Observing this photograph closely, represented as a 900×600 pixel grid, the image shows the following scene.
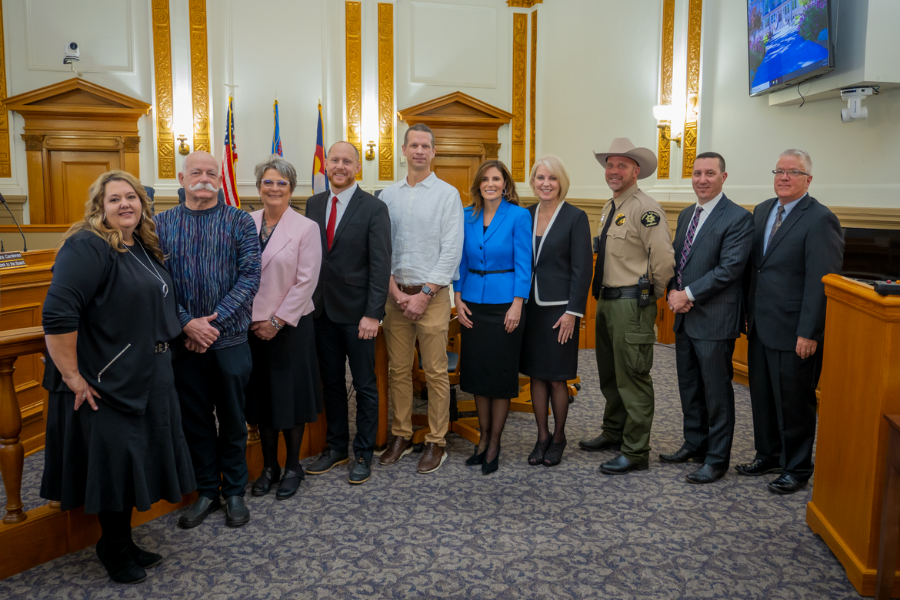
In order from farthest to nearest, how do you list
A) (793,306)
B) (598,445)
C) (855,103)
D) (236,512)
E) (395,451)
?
(855,103)
(598,445)
(395,451)
(793,306)
(236,512)

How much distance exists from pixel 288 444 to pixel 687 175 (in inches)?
194

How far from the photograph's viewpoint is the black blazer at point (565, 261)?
307 centimetres

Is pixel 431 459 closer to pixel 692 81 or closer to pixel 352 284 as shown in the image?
pixel 352 284

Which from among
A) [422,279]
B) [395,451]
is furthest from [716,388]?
A: [395,451]

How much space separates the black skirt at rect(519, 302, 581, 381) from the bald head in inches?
59.7

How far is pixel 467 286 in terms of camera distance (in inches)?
125

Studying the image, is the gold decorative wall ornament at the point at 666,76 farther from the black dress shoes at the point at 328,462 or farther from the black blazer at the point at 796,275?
the black dress shoes at the point at 328,462

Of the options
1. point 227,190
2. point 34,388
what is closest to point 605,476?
point 34,388

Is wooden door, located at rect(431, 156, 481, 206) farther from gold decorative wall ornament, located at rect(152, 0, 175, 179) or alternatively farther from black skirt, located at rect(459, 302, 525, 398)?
black skirt, located at rect(459, 302, 525, 398)

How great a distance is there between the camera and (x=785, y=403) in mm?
2912

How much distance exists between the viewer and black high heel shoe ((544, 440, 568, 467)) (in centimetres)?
327

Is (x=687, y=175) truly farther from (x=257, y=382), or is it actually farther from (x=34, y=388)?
(x=34, y=388)

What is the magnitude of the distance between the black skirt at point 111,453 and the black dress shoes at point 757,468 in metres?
2.50

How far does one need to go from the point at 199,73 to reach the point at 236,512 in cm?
700
